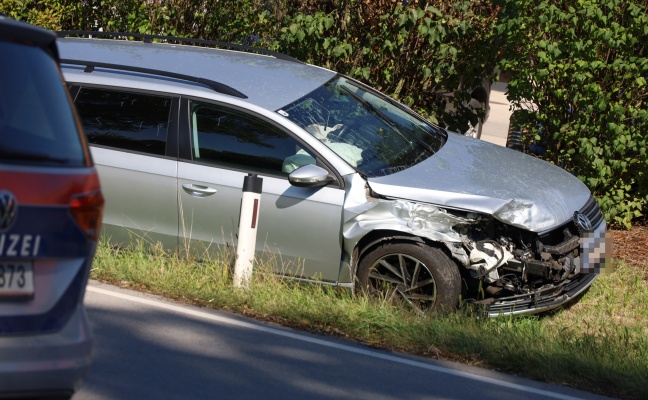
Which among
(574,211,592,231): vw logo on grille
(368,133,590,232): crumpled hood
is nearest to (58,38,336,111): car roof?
(368,133,590,232): crumpled hood

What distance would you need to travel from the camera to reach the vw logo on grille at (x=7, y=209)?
3811mm

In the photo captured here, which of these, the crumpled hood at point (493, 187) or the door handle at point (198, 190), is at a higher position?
the crumpled hood at point (493, 187)

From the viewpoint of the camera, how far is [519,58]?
1062 cm

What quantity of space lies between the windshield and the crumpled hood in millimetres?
189

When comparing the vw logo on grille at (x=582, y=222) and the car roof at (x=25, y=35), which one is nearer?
the car roof at (x=25, y=35)

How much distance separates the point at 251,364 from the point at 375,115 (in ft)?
10.2

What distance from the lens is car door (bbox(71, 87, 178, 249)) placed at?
301 inches

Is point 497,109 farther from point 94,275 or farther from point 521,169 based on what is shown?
point 94,275

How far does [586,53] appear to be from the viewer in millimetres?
10039

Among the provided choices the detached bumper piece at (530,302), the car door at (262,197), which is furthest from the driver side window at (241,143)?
the detached bumper piece at (530,302)

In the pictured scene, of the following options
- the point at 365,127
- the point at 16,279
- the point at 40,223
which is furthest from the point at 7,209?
the point at 365,127

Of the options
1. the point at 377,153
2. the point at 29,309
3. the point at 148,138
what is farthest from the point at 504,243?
the point at 29,309

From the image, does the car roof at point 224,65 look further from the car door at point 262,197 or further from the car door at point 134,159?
the car door at point 134,159

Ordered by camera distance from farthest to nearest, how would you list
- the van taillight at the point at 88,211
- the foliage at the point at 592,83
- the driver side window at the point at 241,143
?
the foliage at the point at 592,83 → the driver side window at the point at 241,143 → the van taillight at the point at 88,211
